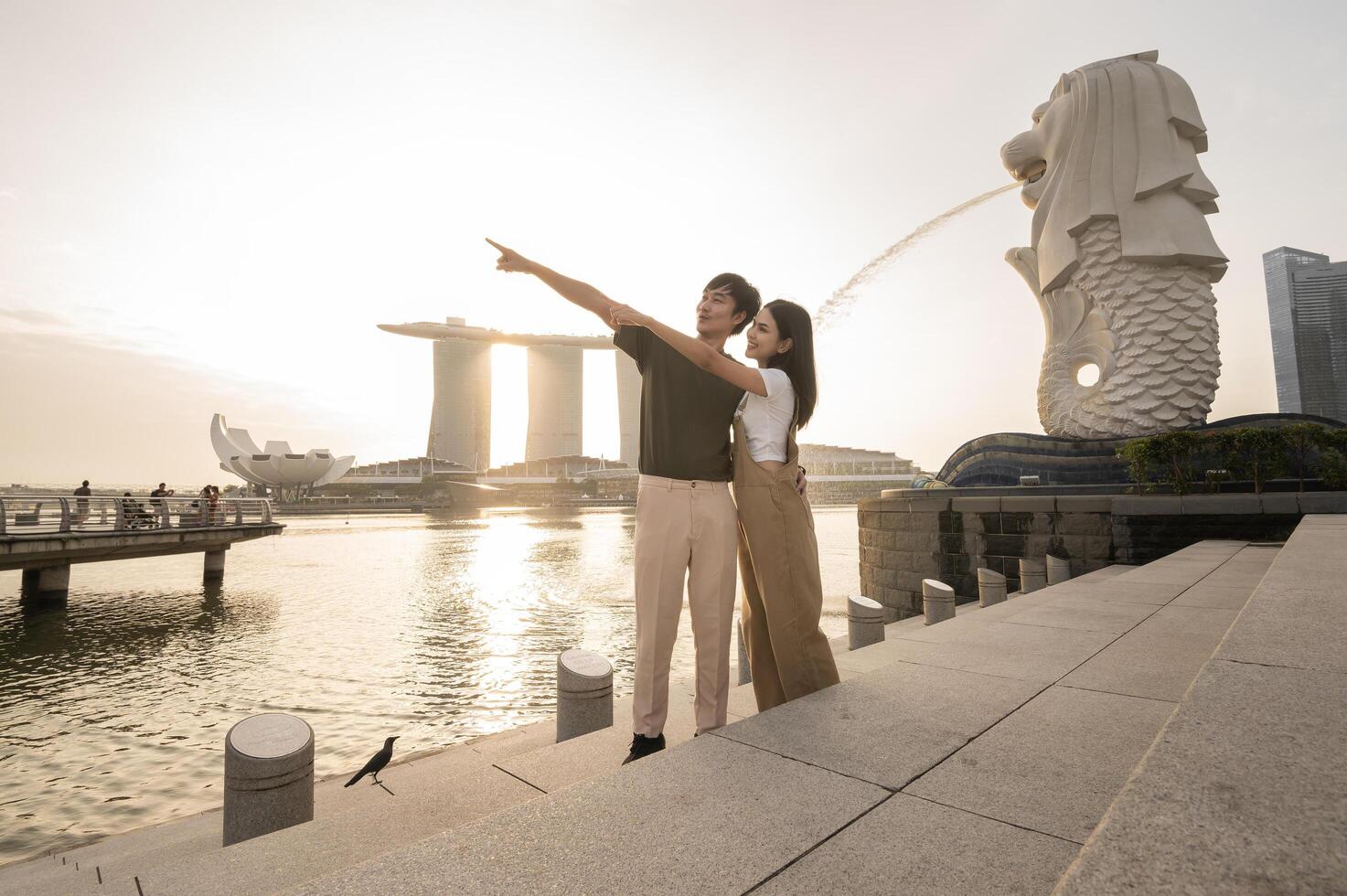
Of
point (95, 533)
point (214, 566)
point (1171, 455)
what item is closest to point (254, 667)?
point (95, 533)

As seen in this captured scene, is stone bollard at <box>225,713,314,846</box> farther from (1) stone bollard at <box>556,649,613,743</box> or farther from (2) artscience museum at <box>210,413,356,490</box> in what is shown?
(2) artscience museum at <box>210,413,356,490</box>

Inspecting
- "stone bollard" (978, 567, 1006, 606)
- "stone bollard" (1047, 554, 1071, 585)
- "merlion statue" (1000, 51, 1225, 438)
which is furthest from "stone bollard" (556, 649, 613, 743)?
"merlion statue" (1000, 51, 1225, 438)

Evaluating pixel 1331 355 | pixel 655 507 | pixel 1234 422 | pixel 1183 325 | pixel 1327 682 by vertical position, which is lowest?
pixel 1327 682

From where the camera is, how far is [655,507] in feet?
7.97

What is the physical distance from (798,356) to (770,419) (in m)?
0.32

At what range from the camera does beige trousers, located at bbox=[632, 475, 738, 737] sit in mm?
2396

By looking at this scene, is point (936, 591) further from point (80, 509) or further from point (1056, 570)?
point (80, 509)

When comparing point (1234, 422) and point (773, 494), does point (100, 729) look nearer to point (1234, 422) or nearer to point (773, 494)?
point (773, 494)

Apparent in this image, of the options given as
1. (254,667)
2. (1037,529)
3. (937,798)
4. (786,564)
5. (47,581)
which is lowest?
(254,667)

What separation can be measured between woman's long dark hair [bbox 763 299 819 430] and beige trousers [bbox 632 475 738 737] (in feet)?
1.77

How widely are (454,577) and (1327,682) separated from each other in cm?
1869

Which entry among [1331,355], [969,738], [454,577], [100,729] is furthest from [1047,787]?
[1331,355]

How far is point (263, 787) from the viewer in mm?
2896

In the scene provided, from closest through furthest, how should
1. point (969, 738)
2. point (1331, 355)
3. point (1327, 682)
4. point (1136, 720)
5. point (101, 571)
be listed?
point (1327, 682)
point (969, 738)
point (1136, 720)
point (101, 571)
point (1331, 355)
